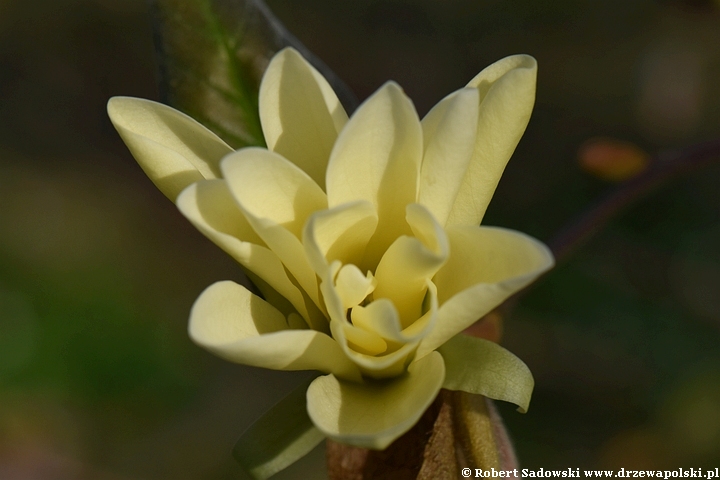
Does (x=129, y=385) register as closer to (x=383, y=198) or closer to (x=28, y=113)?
(x=28, y=113)

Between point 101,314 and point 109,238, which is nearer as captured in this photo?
point 101,314

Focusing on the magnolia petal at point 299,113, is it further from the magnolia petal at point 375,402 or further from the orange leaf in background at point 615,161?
the orange leaf in background at point 615,161

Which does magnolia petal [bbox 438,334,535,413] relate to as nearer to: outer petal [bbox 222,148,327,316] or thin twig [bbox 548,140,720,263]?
outer petal [bbox 222,148,327,316]

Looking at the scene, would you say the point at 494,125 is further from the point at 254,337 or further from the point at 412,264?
the point at 254,337

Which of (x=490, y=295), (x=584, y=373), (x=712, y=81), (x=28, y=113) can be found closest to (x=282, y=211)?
(x=490, y=295)

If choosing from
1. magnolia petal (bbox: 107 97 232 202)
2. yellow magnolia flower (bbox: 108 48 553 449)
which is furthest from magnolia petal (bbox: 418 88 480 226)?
magnolia petal (bbox: 107 97 232 202)

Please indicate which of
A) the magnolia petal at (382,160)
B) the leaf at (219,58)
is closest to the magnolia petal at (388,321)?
the magnolia petal at (382,160)
